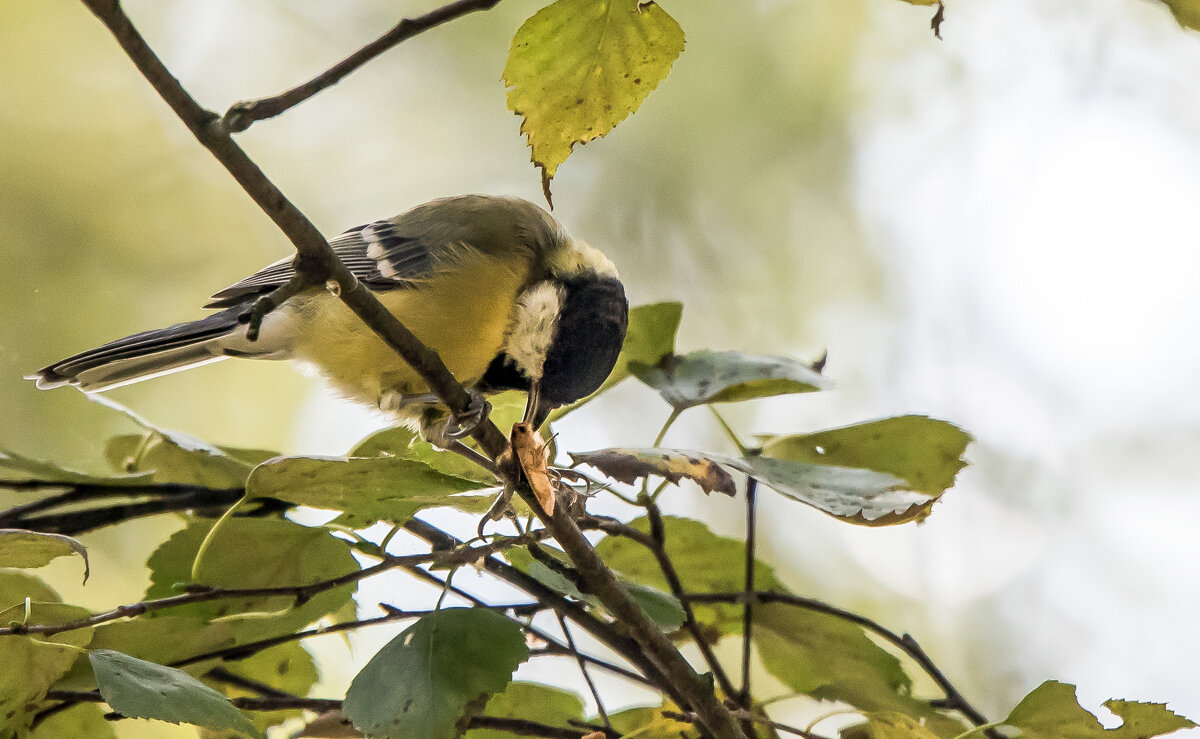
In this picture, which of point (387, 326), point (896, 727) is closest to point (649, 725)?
point (896, 727)

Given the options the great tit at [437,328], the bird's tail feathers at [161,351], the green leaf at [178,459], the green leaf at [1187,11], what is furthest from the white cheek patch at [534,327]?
the green leaf at [1187,11]

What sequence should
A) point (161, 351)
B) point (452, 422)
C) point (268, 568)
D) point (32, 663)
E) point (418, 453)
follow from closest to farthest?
point (32, 663) → point (268, 568) → point (418, 453) → point (452, 422) → point (161, 351)

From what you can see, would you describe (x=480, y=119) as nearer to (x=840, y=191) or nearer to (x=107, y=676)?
(x=840, y=191)

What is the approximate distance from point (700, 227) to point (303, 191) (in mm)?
1470

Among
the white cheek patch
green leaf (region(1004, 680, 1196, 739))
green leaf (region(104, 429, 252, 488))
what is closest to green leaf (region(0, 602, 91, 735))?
green leaf (region(104, 429, 252, 488))

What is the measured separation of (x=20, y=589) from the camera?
97 cm

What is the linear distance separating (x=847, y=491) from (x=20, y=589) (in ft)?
2.72

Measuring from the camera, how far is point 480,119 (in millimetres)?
3504

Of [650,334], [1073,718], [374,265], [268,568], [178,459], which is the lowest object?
[1073,718]

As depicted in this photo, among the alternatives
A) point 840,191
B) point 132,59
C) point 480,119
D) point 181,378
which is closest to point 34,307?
point 181,378

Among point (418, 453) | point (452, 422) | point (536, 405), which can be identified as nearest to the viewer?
point (418, 453)

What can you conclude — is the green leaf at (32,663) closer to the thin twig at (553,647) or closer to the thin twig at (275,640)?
the thin twig at (275,640)

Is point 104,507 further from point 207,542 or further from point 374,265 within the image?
point 374,265

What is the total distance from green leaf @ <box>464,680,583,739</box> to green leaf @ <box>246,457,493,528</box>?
32 centimetres
